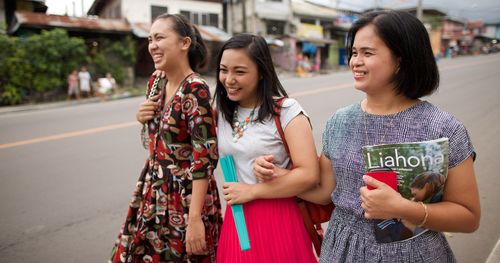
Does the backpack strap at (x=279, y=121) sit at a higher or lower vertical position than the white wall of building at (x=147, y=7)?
lower

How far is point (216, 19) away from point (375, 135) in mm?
23004

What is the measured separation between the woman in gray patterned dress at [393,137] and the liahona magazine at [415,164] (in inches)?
1.6

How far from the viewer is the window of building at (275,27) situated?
25.7m

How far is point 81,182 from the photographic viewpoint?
15.1ft

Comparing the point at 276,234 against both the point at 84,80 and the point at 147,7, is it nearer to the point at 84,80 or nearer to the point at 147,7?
the point at 84,80

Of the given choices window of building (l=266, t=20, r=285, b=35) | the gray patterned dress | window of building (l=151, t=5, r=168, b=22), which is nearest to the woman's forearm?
the gray patterned dress

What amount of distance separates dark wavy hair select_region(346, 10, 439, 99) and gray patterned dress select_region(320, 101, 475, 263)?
71mm

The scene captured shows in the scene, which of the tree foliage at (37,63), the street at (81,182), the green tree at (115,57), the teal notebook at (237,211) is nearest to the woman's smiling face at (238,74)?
the teal notebook at (237,211)

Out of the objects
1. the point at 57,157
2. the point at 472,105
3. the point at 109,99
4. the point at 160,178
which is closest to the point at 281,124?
the point at 160,178

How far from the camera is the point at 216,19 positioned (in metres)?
23.1

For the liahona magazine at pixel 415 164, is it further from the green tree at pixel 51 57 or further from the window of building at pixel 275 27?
the window of building at pixel 275 27

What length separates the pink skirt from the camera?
1587 mm

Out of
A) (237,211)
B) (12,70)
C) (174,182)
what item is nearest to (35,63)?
(12,70)

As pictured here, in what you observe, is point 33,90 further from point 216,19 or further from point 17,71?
point 216,19
